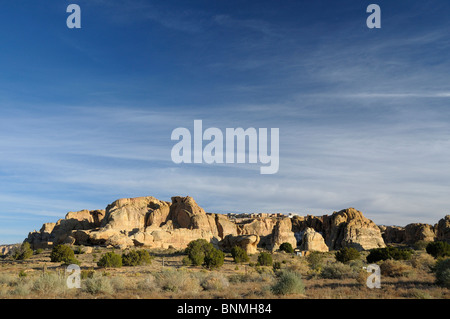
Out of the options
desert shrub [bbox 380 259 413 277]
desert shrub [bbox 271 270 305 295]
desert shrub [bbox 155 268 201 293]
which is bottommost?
desert shrub [bbox 380 259 413 277]

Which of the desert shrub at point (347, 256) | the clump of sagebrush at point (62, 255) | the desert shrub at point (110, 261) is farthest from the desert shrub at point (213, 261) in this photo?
the clump of sagebrush at point (62, 255)

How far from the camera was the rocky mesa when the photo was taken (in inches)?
2916

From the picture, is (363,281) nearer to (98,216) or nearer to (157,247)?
(157,247)

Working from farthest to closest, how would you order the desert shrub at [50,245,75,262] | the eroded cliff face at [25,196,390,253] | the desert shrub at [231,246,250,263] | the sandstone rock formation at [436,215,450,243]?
1. the sandstone rock formation at [436,215,450,243]
2. the eroded cliff face at [25,196,390,253]
3. the desert shrub at [231,246,250,263]
4. the desert shrub at [50,245,75,262]

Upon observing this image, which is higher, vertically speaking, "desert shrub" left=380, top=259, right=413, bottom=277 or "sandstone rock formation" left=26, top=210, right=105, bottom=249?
"desert shrub" left=380, top=259, right=413, bottom=277

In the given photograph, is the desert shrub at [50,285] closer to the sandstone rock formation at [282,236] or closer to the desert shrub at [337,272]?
the desert shrub at [337,272]

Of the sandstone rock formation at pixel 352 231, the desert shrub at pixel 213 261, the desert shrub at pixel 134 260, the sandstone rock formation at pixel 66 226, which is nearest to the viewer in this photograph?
the desert shrub at pixel 213 261

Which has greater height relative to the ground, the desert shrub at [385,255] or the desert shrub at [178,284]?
the desert shrub at [178,284]

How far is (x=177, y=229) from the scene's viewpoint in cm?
8025

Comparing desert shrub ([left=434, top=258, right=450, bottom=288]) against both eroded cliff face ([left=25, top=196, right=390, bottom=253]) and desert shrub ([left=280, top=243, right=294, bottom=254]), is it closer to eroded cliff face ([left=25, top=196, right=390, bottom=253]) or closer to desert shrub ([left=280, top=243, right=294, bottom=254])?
eroded cliff face ([left=25, top=196, right=390, bottom=253])

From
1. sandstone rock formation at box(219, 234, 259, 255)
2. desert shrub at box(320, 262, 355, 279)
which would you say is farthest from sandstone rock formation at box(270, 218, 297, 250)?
desert shrub at box(320, 262, 355, 279)

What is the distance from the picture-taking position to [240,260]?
51.8 meters

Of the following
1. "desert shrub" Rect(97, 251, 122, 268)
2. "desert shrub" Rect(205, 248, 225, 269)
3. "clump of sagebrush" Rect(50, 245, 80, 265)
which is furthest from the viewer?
"clump of sagebrush" Rect(50, 245, 80, 265)

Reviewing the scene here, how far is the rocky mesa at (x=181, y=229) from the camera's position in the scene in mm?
74062
